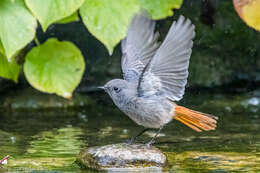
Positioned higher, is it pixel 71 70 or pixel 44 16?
pixel 44 16

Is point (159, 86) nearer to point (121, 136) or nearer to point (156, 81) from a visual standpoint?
point (156, 81)

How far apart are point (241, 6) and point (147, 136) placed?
91.7 inches

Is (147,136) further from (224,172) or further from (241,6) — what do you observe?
(241,6)

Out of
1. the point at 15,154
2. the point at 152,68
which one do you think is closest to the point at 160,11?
the point at 152,68

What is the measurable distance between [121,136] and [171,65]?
57.7 inches

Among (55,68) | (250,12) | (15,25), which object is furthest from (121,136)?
(250,12)

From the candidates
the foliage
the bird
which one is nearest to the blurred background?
the bird

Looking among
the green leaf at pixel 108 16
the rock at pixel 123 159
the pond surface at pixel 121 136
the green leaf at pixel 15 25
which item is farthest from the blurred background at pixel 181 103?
the green leaf at pixel 108 16

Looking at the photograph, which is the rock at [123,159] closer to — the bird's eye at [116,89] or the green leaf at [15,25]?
the bird's eye at [116,89]

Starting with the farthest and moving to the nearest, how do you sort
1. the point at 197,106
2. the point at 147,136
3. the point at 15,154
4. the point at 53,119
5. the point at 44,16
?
1. the point at 197,106
2. the point at 53,119
3. the point at 147,136
4. the point at 15,154
5. the point at 44,16

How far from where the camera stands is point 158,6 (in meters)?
4.57

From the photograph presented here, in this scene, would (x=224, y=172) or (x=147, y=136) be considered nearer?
(x=224, y=172)

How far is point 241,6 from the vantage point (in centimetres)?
334

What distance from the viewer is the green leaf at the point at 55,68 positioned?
4.88 m
